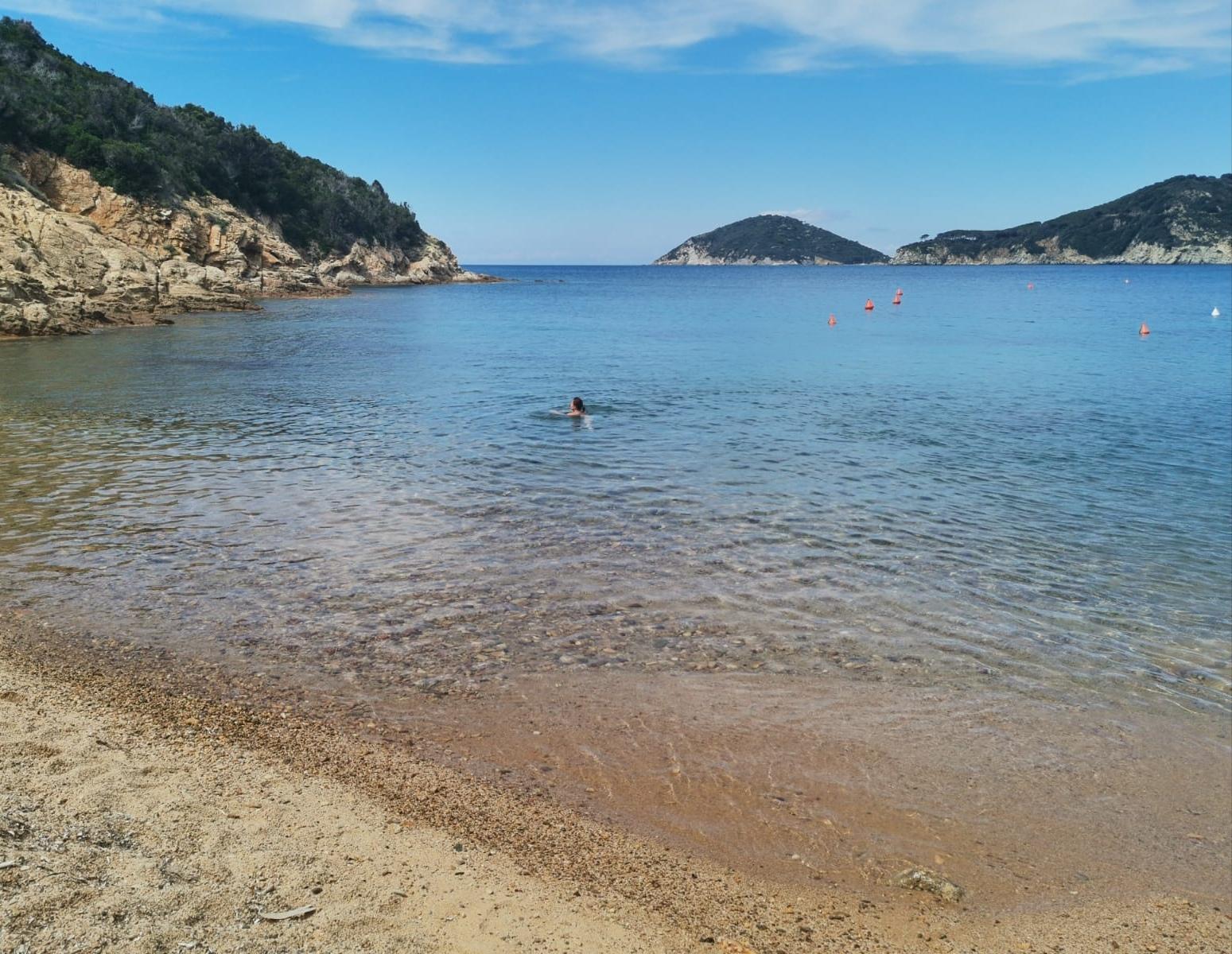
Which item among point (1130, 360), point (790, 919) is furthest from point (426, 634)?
point (1130, 360)

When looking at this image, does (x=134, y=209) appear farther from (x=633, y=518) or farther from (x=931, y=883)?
(x=931, y=883)

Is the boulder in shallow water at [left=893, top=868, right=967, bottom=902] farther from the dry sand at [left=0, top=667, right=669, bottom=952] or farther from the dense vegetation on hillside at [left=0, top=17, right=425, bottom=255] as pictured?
the dense vegetation on hillside at [left=0, top=17, right=425, bottom=255]

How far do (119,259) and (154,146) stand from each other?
2975 centimetres

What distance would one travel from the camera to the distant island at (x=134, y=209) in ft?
Result: 122

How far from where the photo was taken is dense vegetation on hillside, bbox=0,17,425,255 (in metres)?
55.3

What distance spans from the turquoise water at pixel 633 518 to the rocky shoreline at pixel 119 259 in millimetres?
Answer: 7769

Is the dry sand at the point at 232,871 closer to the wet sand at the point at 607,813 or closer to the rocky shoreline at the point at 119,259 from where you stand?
the wet sand at the point at 607,813

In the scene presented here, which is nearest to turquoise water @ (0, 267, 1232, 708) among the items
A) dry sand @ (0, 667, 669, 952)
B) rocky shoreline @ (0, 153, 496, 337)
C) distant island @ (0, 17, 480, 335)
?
dry sand @ (0, 667, 669, 952)

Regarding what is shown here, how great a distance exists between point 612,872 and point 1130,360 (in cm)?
3660

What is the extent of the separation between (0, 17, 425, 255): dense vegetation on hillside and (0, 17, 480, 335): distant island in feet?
0.43

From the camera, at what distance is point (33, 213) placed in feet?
127

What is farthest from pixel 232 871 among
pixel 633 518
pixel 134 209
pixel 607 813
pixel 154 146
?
pixel 154 146

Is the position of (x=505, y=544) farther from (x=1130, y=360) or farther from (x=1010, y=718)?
(x=1130, y=360)

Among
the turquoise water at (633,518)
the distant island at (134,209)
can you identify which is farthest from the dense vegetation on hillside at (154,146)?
the turquoise water at (633,518)
